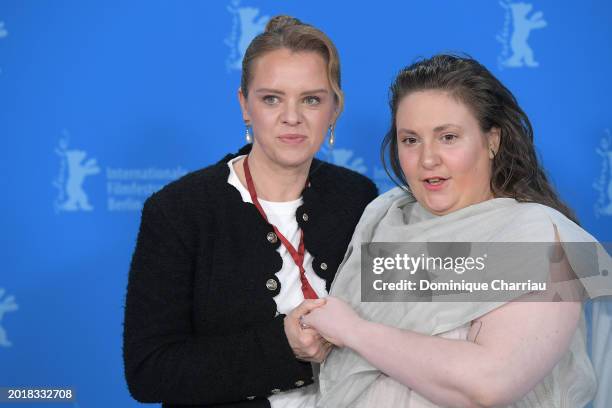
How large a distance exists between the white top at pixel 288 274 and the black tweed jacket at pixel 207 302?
0.03 m

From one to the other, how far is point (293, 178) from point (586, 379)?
2.70 feet

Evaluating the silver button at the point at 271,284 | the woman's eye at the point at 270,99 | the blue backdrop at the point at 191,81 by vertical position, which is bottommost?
the silver button at the point at 271,284

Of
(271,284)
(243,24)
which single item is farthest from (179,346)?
(243,24)

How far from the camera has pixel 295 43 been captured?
1.86 meters

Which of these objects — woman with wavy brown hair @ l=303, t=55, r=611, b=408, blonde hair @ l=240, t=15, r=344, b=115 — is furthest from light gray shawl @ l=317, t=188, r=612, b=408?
blonde hair @ l=240, t=15, r=344, b=115

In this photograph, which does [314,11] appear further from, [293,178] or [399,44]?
[293,178]

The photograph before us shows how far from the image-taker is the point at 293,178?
76.9 inches

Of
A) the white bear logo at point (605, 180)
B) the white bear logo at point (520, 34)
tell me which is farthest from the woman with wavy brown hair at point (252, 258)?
the white bear logo at point (605, 180)

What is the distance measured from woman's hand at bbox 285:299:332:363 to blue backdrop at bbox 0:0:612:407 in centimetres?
120

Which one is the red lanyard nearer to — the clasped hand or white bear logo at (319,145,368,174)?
the clasped hand

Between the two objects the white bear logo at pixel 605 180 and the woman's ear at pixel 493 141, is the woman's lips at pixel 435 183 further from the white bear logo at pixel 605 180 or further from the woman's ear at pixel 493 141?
the white bear logo at pixel 605 180

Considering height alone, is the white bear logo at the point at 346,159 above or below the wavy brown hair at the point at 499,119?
above

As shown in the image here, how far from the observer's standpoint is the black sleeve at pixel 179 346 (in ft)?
5.68

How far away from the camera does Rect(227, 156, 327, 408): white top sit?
6.03ft
